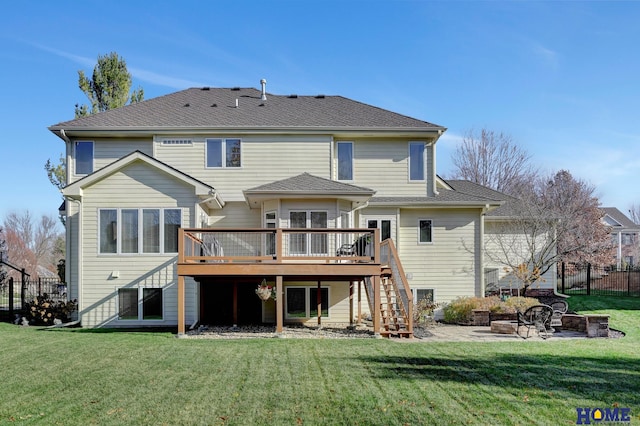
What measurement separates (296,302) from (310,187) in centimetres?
393

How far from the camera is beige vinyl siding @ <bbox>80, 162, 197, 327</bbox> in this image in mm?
14922

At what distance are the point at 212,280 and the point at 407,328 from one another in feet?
19.0

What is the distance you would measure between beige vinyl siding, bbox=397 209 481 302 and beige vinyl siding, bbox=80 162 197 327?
24.1ft

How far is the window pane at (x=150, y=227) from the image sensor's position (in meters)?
15.0

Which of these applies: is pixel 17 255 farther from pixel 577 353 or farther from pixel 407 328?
pixel 577 353

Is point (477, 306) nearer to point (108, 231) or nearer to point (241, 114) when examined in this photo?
point (241, 114)

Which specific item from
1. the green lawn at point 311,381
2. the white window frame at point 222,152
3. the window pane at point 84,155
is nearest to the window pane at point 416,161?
the white window frame at point 222,152

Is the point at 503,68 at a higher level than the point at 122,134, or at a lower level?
higher

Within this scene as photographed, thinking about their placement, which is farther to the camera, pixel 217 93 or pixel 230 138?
pixel 217 93

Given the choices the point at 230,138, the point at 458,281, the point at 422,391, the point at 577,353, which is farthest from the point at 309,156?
the point at 422,391

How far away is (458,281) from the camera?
17.8 m

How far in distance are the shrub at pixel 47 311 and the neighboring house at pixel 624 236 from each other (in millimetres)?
42368

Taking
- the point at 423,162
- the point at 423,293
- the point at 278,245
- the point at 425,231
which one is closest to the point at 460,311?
the point at 423,293

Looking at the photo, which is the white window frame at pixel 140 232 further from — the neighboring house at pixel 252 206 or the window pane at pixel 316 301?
the window pane at pixel 316 301
